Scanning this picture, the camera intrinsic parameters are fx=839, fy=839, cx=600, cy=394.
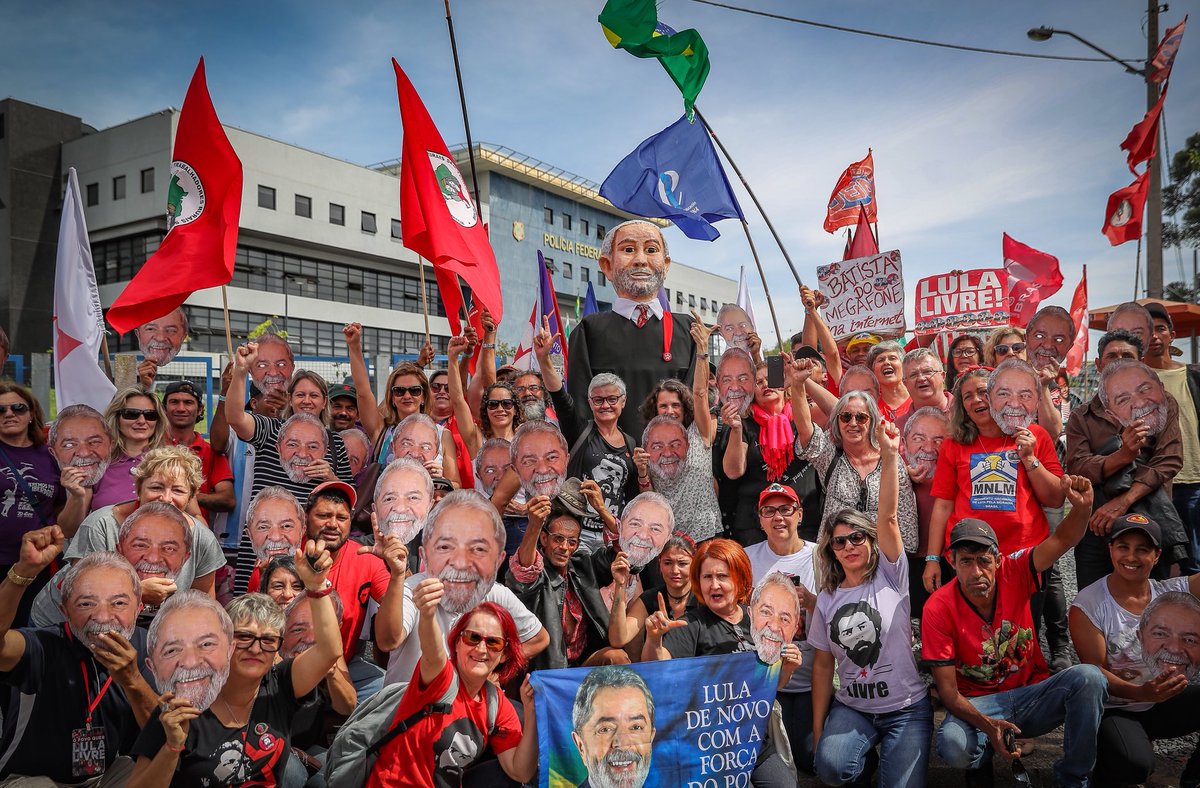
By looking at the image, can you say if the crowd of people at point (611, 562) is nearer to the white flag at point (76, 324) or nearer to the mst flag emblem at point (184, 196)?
the mst flag emblem at point (184, 196)

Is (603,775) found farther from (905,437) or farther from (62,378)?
(62,378)

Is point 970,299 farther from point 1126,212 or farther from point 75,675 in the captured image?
point 75,675

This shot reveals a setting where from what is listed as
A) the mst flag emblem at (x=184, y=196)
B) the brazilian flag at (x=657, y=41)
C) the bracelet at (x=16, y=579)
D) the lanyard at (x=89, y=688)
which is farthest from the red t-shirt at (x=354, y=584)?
the brazilian flag at (x=657, y=41)

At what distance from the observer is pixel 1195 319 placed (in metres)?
11.5

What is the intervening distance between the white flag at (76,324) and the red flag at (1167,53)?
39.7ft

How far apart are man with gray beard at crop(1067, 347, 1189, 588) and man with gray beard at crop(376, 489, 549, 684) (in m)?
3.31

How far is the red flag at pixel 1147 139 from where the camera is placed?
1038cm

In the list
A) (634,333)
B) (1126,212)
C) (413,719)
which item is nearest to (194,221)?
(634,333)

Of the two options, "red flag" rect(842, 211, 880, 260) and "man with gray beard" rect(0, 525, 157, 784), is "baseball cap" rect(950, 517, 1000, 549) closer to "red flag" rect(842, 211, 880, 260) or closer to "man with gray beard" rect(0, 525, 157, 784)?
"man with gray beard" rect(0, 525, 157, 784)

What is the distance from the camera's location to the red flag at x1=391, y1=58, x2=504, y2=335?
20.0ft

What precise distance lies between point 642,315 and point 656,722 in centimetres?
263

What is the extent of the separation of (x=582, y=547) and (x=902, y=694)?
1692 millimetres

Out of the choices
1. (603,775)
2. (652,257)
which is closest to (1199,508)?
(652,257)

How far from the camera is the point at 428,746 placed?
3.25m
